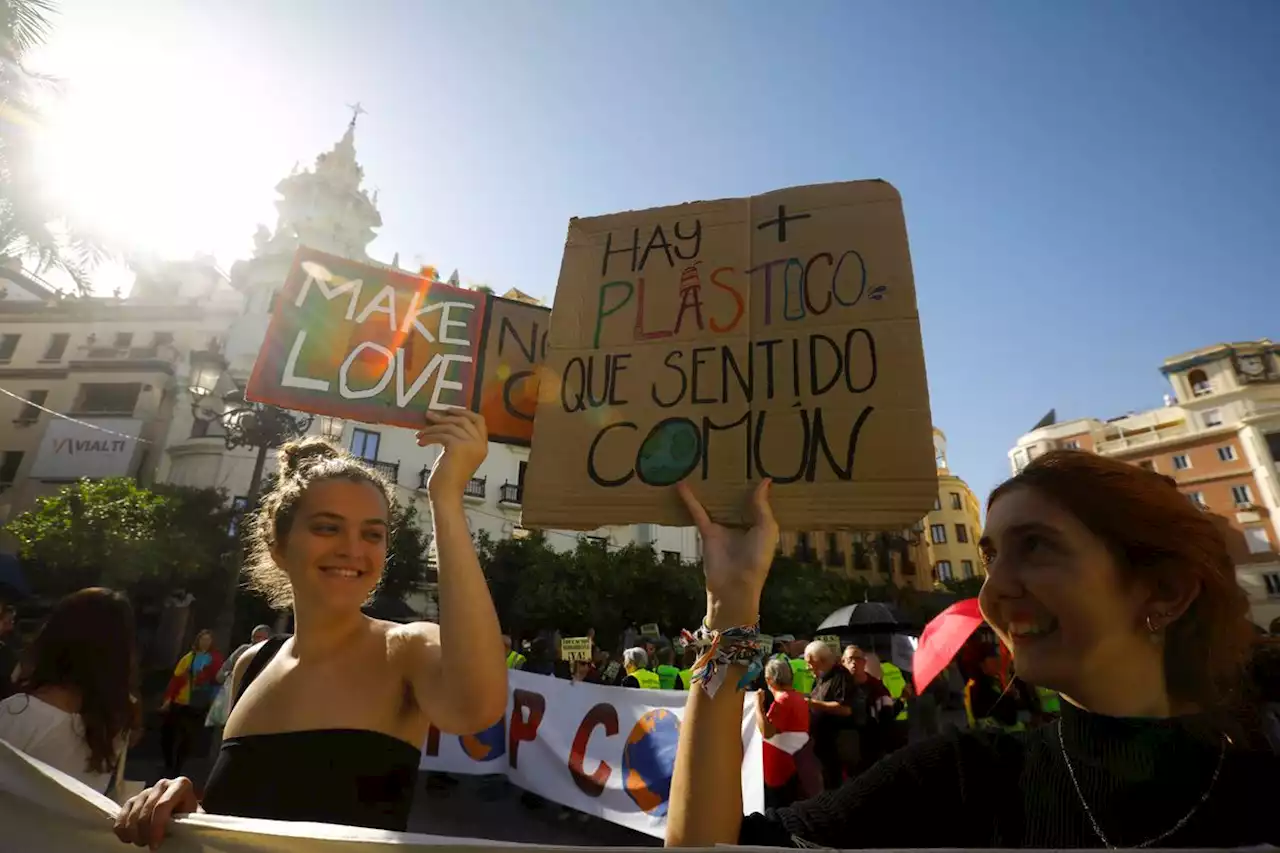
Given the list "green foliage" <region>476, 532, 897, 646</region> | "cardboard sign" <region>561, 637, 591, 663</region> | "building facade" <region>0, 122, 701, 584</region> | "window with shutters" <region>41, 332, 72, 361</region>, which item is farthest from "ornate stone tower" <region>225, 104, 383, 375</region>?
"cardboard sign" <region>561, 637, 591, 663</region>

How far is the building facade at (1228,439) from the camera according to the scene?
3347cm

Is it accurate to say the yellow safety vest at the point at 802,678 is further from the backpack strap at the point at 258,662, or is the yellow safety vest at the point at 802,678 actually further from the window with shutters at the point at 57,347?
the window with shutters at the point at 57,347

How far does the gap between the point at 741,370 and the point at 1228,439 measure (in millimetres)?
47475

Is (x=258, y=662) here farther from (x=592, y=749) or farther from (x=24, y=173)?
(x=24, y=173)

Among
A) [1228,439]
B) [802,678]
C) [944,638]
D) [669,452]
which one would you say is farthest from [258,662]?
[1228,439]

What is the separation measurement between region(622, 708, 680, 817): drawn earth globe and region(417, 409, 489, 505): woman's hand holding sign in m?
3.80

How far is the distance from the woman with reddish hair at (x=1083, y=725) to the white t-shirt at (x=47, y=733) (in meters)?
2.61

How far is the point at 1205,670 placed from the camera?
3.82 feet

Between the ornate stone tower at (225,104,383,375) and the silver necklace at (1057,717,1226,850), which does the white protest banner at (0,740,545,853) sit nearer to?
the silver necklace at (1057,717,1226,850)

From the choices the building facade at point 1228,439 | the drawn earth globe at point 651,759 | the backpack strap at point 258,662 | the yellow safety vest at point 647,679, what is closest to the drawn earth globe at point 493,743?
the yellow safety vest at point 647,679

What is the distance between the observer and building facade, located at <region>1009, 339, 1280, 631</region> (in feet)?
110

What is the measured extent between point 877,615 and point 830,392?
11984 mm

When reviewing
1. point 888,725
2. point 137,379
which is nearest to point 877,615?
point 888,725

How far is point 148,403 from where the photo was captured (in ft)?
97.4
